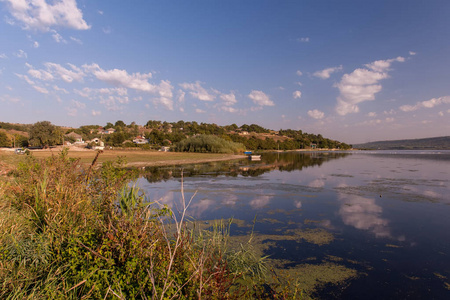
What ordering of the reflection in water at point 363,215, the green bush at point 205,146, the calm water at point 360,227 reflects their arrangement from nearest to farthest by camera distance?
the calm water at point 360,227
the reflection in water at point 363,215
the green bush at point 205,146

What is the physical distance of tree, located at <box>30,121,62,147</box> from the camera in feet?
187

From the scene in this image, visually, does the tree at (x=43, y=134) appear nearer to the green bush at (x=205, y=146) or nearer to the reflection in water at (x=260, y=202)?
the green bush at (x=205, y=146)

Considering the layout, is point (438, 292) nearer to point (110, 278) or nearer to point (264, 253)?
point (264, 253)

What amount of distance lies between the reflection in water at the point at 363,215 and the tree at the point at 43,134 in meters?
65.1

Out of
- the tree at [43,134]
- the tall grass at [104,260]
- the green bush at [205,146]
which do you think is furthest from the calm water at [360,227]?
the tree at [43,134]

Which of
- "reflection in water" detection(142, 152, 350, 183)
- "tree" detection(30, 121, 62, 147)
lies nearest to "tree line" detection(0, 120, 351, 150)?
"tree" detection(30, 121, 62, 147)

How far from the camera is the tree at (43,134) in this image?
56906mm

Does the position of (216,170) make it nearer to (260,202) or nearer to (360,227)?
(260,202)

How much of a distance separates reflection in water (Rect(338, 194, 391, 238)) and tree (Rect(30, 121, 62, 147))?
214ft

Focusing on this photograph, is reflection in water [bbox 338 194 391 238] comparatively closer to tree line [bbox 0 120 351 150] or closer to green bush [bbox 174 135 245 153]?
tree line [bbox 0 120 351 150]

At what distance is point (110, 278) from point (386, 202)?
42.0ft

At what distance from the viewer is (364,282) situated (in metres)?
4.93

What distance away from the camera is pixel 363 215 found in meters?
9.59

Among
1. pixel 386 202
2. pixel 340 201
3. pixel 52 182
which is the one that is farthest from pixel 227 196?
pixel 52 182
